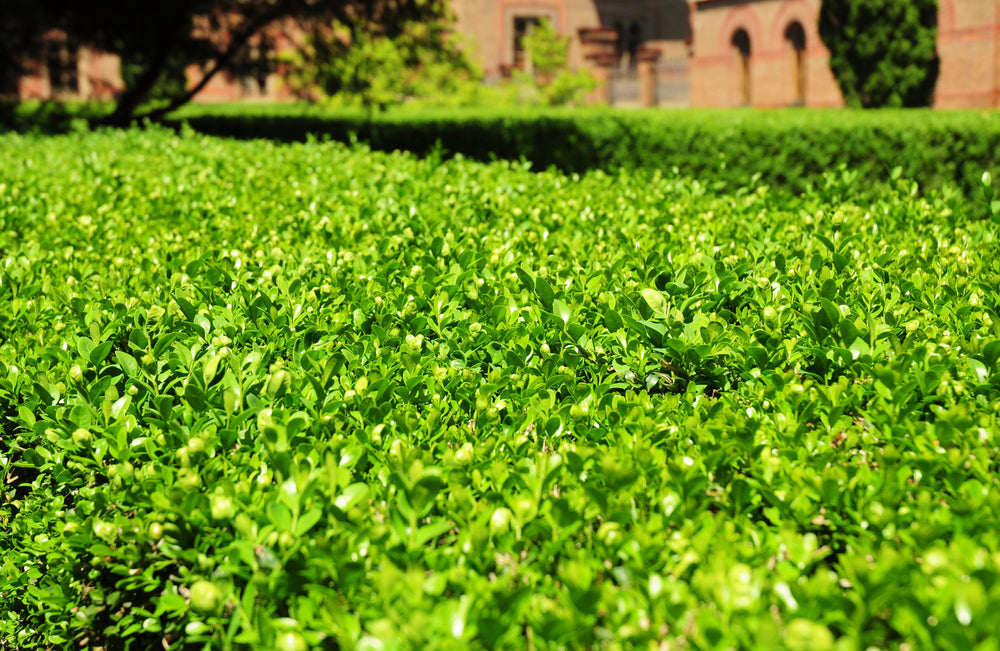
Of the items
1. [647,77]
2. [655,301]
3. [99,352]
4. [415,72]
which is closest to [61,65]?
[415,72]

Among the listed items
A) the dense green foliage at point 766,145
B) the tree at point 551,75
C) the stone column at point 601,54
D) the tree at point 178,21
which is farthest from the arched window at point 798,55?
the dense green foliage at point 766,145

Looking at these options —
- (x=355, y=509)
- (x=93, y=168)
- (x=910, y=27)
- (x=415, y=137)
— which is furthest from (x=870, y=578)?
(x=910, y=27)

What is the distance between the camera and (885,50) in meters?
22.3

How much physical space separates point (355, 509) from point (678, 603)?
672 millimetres

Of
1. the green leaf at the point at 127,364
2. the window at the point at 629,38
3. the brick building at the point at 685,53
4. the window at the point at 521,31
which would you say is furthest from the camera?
the window at the point at 629,38

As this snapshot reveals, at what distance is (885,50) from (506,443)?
23.3 m

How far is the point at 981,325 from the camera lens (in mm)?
2920

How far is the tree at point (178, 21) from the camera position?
57.1ft

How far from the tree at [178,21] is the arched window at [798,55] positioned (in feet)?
42.7

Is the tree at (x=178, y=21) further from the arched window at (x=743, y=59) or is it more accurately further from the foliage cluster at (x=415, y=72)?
the arched window at (x=743, y=59)

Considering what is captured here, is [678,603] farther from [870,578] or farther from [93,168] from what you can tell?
[93,168]

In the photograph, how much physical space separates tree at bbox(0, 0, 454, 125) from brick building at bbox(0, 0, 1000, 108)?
2.04ft

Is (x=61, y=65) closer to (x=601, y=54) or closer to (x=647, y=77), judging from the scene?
(x=647, y=77)

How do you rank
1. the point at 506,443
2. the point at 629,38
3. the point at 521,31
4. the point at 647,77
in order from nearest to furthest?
1. the point at 506,443
2. the point at 647,77
3. the point at 521,31
4. the point at 629,38
